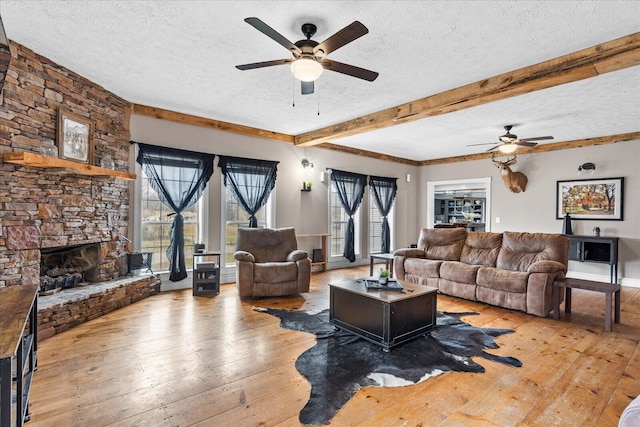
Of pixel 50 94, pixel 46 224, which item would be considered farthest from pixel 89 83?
pixel 46 224

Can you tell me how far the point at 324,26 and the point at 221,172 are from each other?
3.38m

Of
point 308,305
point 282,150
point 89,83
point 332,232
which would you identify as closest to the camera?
point 89,83

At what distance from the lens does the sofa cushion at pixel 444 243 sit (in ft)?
17.9

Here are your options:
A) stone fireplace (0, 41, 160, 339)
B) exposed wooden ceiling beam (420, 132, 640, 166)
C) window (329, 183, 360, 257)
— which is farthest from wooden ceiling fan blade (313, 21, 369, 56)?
exposed wooden ceiling beam (420, 132, 640, 166)

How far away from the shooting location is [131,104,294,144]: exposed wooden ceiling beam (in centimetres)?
483

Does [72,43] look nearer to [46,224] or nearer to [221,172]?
[46,224]

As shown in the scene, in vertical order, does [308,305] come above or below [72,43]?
below

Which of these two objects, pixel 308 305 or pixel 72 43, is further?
pixel 308 305

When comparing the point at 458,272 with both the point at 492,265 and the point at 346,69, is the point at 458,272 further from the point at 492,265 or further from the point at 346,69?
the point at 346,69

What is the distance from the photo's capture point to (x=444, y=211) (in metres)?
13.1

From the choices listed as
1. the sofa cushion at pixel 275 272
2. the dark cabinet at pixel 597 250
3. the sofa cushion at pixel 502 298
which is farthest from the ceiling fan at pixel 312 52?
the dark cabinet at pixel 597 250

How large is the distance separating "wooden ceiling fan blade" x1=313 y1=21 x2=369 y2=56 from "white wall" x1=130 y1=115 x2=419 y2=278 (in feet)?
11.0

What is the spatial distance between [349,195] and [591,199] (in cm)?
455

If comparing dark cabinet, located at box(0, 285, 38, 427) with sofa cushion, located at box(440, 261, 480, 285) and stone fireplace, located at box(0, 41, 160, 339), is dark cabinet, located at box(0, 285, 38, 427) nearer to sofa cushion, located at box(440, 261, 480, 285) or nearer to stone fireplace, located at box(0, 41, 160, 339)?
stone fireplace, located at box(0, 41, 160, 339)
